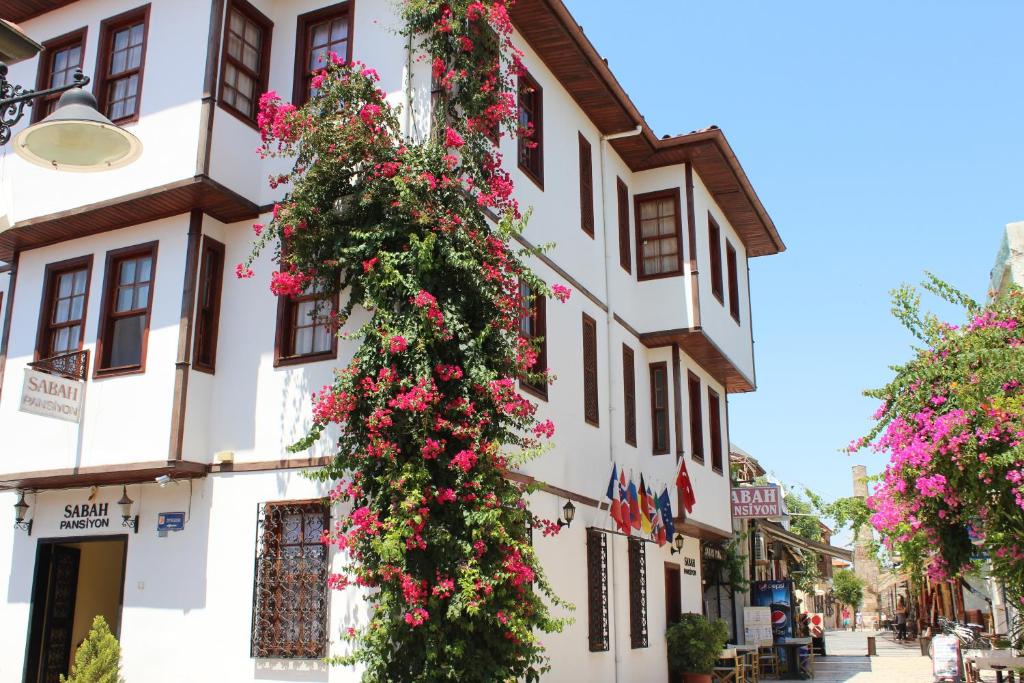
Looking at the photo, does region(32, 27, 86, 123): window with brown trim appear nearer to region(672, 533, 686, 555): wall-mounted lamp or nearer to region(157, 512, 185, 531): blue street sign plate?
region(157, 512, 185, 531): blue street sign plate

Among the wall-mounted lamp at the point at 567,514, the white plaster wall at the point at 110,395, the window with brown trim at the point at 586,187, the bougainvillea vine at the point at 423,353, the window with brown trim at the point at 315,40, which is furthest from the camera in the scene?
the window with brown trim at the point at 586,187

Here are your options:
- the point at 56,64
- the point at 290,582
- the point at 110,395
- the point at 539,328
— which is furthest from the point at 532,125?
the point at 290,582

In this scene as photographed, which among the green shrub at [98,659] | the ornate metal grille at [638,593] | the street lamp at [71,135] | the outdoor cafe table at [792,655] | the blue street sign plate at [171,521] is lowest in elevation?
the outdoor cafe table at [792,655]

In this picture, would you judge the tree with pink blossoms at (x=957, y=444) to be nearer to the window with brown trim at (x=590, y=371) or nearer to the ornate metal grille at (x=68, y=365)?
the window with brown trim at (x=590, y=371)

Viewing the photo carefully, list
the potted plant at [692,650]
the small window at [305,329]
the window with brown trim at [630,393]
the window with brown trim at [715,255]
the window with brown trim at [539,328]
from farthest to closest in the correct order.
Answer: the window with brown trim at [715,255] < the potted plant at [692,650] < the window with brown trim at [630,393] < the window with brown trim at [539,328] < the small window at [305,329]

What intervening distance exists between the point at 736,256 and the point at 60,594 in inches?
563

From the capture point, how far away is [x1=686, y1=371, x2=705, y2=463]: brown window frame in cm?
1900

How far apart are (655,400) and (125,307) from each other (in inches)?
363

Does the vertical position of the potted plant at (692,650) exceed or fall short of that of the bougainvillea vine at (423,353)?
it falls short

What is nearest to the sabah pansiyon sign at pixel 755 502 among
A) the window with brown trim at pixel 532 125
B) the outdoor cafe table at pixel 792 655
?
the outdoor cafe table at pixel 792 655

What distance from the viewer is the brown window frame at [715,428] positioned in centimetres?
2006

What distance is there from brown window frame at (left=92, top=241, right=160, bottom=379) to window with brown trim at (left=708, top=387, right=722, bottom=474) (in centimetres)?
1143

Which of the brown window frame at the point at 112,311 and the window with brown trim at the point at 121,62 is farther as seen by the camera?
the window with brown trim at the point at 121,62

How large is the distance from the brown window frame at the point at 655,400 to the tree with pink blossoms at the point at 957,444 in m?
3.62
